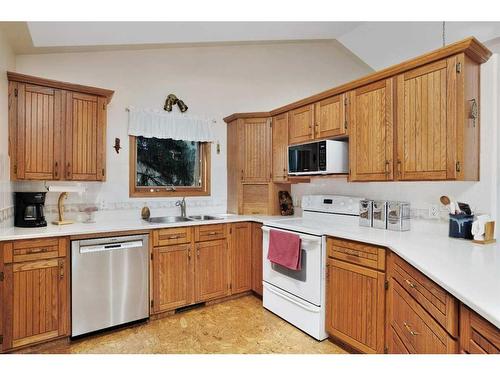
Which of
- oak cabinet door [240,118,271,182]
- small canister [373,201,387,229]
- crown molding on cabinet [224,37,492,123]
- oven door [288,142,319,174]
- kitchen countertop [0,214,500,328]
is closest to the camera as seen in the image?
kitchen countertop [0,214,500,328]

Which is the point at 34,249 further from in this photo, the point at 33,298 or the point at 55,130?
the point at 55,130

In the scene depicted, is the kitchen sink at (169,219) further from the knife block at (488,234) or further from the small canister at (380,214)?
the knife block at (488,234)

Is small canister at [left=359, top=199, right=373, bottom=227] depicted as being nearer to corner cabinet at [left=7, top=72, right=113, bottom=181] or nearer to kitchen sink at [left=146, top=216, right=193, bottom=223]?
kitchen sink at [left=146, top=216, right=193, bottom=223]

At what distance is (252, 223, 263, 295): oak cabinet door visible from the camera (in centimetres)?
313

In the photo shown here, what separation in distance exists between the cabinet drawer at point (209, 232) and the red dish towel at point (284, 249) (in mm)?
556

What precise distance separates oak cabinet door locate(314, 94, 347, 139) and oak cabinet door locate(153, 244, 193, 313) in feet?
5.67

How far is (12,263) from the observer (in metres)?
2.04

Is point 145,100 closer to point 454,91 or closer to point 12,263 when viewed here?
point 12,263

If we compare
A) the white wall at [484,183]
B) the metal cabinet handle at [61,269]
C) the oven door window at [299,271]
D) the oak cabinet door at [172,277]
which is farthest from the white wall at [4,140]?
the white wall at [484,183]

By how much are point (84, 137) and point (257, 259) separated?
208 cm

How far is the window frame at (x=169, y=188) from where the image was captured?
10.5 feet

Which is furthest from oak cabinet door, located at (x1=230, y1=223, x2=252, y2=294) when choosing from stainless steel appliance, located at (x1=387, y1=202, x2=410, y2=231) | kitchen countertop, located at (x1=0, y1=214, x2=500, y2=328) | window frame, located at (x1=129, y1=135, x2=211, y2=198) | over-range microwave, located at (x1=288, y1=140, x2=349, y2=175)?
stainless steel appliance, located at (x1=387, y1=202, x2=410, y2=231)

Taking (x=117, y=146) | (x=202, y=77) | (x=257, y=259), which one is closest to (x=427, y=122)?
(x=257, y=259)
